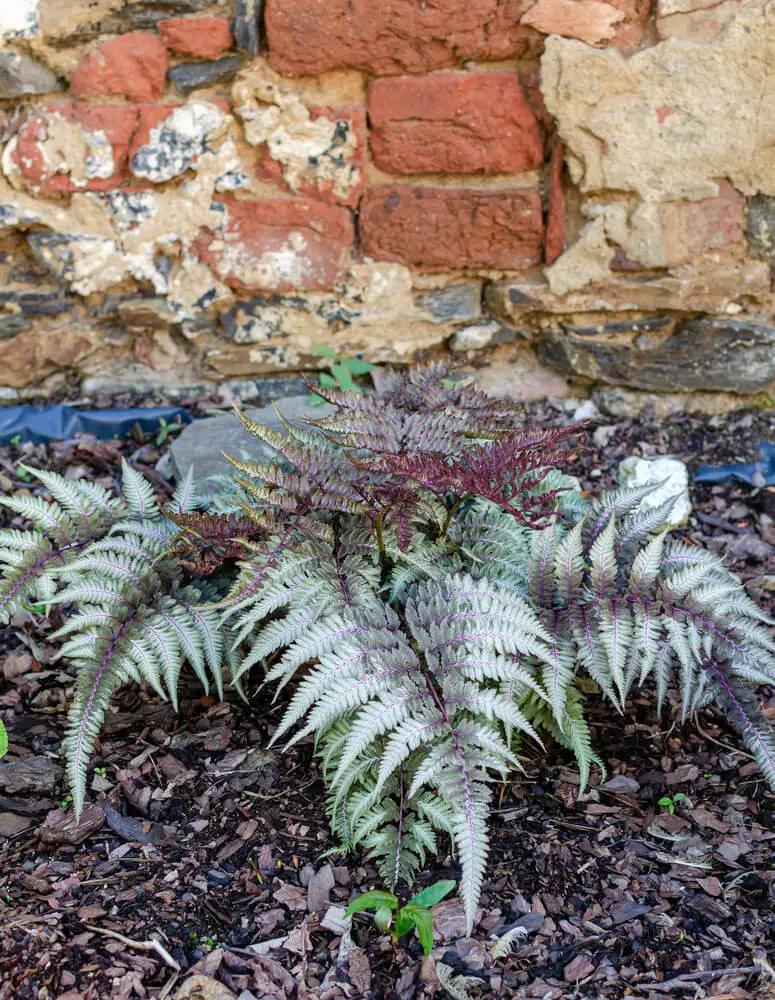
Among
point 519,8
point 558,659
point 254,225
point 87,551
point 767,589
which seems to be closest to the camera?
point 558,659

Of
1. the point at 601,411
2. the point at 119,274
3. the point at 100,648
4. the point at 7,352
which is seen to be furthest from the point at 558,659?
the point at 7,352

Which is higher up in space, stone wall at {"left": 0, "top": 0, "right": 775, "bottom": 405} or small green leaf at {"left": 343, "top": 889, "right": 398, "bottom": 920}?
stone wall at {"left": 0, "top": 0, "right": 775, "bottom": 405}

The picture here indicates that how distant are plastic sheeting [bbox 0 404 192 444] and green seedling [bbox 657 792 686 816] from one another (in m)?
2.44

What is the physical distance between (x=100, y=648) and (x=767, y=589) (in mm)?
2240

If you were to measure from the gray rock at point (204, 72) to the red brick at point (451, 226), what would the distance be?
0.71 metres

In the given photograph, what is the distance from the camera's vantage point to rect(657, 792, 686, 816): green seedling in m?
2.13

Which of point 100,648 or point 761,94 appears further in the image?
point 761,94

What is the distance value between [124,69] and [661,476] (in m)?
2.62

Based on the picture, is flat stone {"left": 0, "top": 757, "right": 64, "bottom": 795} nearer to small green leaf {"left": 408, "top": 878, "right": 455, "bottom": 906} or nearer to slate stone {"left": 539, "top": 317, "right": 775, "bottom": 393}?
small green leaf {"left": 408, "top": 878, "right": 455, "bottom": 906}

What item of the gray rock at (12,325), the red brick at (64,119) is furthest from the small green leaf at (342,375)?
the gray rock at (12,325)

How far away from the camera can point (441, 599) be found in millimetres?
2004

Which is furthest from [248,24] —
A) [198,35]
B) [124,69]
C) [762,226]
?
[762,226]

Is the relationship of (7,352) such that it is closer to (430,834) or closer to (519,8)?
(519,8)

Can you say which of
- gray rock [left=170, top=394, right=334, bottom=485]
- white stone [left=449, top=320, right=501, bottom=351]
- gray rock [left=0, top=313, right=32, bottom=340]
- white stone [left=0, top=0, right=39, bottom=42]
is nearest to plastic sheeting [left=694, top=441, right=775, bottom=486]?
white stone [left=449, top=320, right=501, bottom=351]
